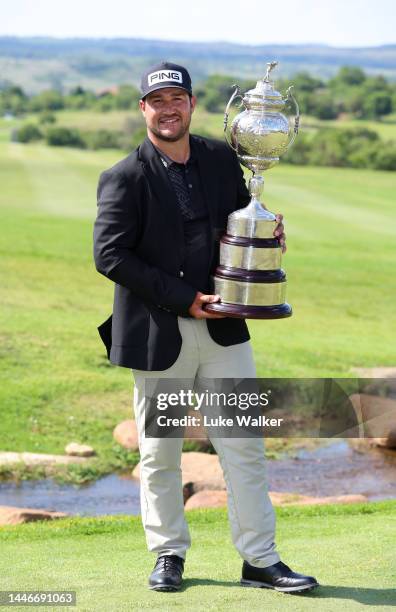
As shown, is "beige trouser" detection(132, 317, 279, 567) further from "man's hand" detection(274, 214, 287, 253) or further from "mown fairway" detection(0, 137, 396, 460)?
"mown fairway" detection(0, 137, 396, 460)

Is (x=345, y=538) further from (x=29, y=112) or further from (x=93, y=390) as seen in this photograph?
(x=29, y=112)

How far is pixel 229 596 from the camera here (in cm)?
501

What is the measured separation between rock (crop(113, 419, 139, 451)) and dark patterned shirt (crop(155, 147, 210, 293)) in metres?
5.98

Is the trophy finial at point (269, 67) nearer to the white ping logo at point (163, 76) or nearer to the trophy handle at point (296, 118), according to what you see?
the trophy handle at point (296, 118)

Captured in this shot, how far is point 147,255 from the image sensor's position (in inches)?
209

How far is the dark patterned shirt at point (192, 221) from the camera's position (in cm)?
530

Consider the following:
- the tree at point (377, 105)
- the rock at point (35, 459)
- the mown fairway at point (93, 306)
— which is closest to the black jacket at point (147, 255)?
the rock at point (35, 459)

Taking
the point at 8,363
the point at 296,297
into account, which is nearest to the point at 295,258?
the point at 296,297

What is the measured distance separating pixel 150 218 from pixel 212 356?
644mm

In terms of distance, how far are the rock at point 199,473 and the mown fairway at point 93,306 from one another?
105 centimetres

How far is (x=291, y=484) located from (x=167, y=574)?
218 inches

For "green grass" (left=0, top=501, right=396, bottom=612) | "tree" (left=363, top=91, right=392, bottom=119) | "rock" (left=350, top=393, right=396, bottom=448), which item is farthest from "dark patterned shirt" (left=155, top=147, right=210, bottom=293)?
"tree" (left=363, top=91, right=392, bottom=119)

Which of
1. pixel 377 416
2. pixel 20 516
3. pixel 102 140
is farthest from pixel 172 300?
pixel 102 140

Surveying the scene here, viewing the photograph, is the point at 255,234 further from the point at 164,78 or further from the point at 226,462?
the point at 226,462
